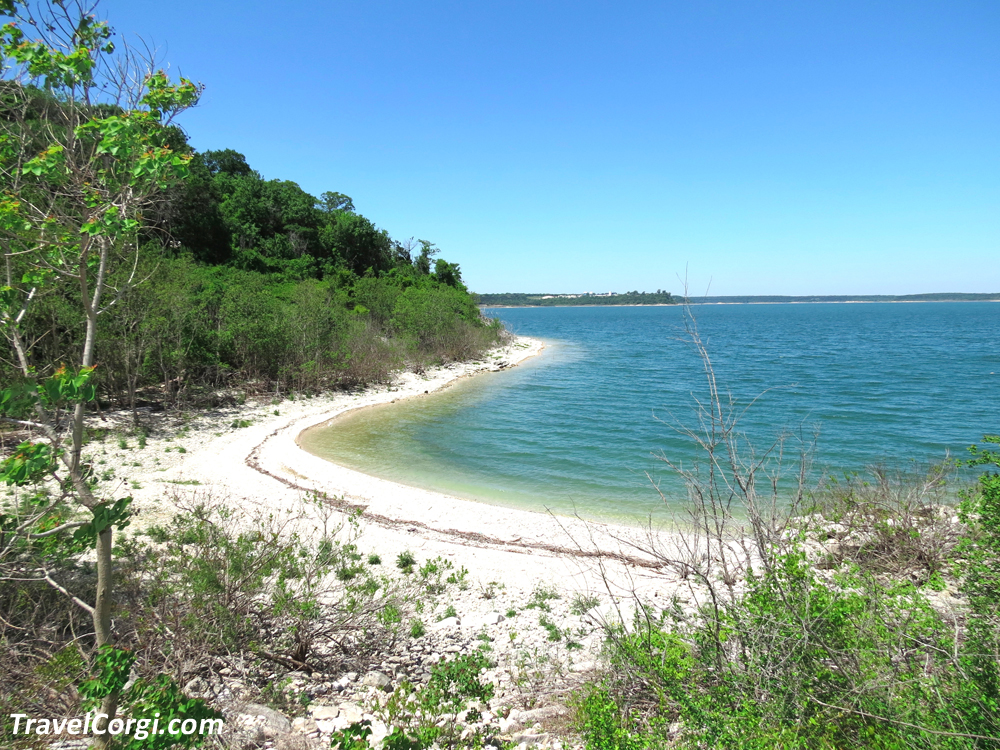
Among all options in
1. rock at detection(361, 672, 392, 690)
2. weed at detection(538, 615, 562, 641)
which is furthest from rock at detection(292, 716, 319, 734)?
weed at detection(538, 615, 562, 641)

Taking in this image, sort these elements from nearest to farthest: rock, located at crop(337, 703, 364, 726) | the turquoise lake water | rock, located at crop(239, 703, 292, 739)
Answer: rock, located at crop(239, 703, 292, 739)
rock, located at crop(337, 703, 364, 726)
the turquoise lake water

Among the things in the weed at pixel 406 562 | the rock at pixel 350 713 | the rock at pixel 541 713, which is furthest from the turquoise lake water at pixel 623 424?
the rock at pixel 350 713

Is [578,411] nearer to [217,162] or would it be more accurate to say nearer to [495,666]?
[495,666]

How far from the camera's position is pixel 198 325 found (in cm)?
2242

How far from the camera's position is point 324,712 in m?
5.96

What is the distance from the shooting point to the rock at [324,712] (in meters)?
5.88

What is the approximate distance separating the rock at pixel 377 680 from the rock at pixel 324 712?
64 cm

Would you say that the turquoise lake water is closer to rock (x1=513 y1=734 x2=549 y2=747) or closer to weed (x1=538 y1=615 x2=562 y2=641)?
weed (x1=538 y1=615 x2=562 y2=641)

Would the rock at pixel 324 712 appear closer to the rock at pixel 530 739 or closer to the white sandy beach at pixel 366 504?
the rock at pixel 530 739

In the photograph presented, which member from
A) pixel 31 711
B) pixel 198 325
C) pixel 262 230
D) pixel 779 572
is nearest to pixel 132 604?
pixel 31 711

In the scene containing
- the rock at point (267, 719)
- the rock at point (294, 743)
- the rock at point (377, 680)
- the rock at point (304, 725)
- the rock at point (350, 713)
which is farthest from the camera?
the rock at point (377, 680)

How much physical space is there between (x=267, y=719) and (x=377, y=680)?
1.50 metres

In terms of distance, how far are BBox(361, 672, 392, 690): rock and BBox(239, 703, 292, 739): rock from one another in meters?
1.18

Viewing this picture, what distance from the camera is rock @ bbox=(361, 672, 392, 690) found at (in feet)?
21.8
